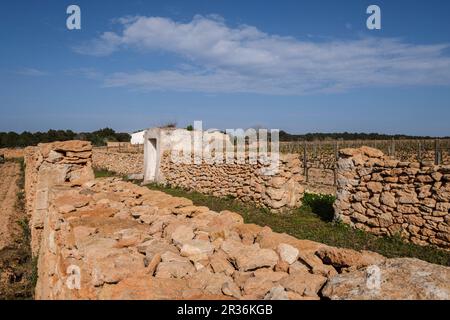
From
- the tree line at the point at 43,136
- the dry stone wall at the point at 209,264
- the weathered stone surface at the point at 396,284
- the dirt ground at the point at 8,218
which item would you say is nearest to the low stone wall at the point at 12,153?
the tree line at the point at 43,136

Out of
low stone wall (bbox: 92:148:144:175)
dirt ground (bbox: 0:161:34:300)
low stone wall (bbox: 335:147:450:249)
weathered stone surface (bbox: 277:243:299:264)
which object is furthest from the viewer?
low stone wall (bbox: 92:148:144:175)

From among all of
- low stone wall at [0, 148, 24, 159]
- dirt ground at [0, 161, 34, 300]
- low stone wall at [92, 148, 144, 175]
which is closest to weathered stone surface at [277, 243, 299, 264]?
dirt ground at [0, 161, 34, 300]

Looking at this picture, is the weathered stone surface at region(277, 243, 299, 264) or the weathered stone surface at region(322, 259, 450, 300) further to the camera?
the weathered stone surface at region(277, 243, 299, 264)

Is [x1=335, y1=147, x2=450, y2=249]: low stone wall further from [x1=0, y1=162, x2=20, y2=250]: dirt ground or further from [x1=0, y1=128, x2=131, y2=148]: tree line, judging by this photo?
[x1=0, y1=128, x2=131, y2=148]: tree line

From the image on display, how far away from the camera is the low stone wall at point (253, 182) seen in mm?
9531

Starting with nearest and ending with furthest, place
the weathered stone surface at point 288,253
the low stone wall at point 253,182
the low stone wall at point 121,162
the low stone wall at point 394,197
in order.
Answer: the weathered stone surface at point 288,253
the low stone wall at point 394,197
the low stone wall at point 253,182
the low stone wall at point 121,162

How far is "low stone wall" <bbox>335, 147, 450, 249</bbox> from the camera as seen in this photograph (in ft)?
20.5

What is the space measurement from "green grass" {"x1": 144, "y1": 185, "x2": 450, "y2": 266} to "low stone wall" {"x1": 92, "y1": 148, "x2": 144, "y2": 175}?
11010mm

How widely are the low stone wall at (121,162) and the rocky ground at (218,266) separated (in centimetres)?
1702

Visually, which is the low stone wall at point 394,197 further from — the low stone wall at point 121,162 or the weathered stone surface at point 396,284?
the low stone wall at point 121,162

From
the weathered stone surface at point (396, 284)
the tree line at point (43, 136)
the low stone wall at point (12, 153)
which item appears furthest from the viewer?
the tree line at point (43, 136)

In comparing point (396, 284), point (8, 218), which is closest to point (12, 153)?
point (8, 218)

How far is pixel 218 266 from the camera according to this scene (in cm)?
274
